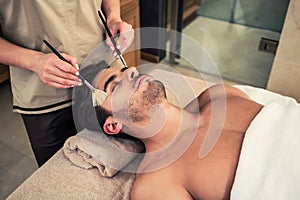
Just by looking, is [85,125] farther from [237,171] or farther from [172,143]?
[237,171]

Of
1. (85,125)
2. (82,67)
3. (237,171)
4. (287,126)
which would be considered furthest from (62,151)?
(287,126)

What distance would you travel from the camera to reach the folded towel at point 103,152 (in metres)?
1.04

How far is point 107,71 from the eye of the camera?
3.49 ft

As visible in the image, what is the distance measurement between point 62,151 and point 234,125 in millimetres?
609

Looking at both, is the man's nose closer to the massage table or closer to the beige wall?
the massage table

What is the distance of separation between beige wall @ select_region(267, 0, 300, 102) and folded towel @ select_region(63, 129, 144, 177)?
1.03m

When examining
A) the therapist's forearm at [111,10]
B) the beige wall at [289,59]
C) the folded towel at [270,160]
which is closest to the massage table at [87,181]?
the folded towel at [270,160]

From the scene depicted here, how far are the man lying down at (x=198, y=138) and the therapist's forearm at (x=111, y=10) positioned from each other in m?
0.17

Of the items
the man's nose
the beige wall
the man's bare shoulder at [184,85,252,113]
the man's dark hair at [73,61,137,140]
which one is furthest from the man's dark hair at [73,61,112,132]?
the beige wall

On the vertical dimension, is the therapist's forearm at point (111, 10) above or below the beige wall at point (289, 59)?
above

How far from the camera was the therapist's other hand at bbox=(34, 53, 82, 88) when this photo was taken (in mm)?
830

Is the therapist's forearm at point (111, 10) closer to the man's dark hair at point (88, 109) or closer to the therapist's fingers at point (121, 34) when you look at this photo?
the therapist's fingers at point (121, 34)

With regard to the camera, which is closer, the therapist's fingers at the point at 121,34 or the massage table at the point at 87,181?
the massage table at the point at 87,181

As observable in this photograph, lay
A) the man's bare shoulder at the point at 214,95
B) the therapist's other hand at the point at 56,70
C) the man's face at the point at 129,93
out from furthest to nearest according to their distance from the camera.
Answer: the man's bare shoulder at the point at 214,95
the man's face at the point at 129,93
the therapist's other hand at the point at 56,70
